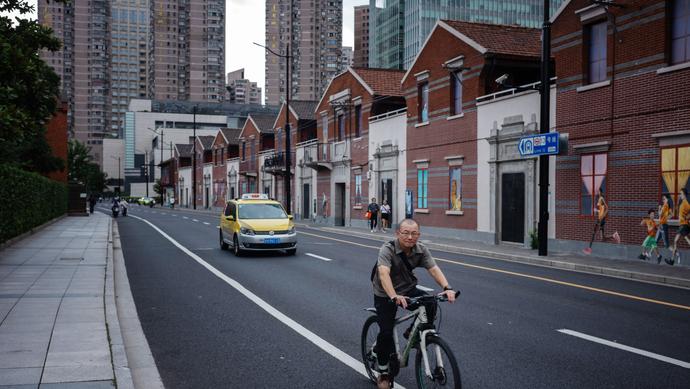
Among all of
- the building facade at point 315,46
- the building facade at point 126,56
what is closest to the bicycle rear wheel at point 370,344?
the building facade at point 126,56

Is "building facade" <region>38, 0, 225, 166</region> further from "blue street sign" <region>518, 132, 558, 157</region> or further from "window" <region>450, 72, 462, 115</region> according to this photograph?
"blue street sign" <region>518, 132, 558, 157</region>

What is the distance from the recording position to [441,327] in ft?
24.7

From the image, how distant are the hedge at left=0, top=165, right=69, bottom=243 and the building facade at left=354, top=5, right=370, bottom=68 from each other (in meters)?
162

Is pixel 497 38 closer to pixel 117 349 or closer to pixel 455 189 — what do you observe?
pixel 455 189

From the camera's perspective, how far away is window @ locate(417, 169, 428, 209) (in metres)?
26.9

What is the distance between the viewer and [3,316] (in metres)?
7.52

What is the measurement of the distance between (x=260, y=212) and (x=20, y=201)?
8.16 m

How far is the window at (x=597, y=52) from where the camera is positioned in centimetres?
1700

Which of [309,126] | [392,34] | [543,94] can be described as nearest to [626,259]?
[543,94]

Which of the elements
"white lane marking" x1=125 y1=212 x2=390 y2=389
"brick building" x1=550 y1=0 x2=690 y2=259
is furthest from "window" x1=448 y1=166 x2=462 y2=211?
"white lane marking" x1=125 y1=212 x2=390 y2=389

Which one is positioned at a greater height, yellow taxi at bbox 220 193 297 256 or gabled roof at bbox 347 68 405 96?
gabled roof at bbox 347 68 405 96

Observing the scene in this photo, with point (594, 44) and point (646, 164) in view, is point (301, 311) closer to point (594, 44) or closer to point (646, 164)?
point (646, 164)

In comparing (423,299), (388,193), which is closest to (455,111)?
(388,193)

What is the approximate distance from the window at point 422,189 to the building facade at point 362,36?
526 ft
